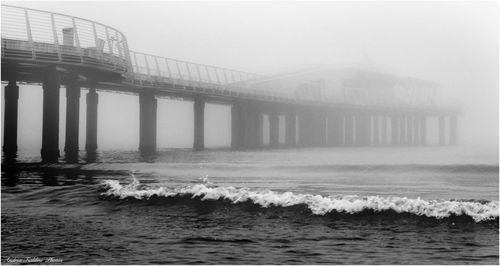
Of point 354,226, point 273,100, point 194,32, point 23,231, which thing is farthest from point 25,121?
point 354,226

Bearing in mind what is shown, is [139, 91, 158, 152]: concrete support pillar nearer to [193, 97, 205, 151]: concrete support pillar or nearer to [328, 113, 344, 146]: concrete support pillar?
[193, 97, 205, 151]: concrete support pillar

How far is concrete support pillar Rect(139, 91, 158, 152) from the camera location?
1379 inches

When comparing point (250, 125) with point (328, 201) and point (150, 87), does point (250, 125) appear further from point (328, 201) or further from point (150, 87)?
point (328, 201)

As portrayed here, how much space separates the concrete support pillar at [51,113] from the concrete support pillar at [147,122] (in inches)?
266

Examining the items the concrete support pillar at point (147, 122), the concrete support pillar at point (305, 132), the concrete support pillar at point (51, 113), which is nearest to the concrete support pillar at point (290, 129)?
the concrete support pillar at point (305, 132)

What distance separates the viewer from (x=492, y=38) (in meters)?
13.2

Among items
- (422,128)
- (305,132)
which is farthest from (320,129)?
(422,128)

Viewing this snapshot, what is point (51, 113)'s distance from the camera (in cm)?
2780

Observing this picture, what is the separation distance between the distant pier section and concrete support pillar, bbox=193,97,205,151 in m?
0.11

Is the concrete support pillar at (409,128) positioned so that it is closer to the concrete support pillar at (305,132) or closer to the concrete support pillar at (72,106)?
the concrete support pillar at (305,132)

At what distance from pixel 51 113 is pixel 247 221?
Answer: 2126 cm

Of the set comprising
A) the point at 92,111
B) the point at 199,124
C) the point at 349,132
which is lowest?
the point at 349,132

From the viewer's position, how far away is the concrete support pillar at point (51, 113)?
26734 mm

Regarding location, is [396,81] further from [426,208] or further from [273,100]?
[273,100]
